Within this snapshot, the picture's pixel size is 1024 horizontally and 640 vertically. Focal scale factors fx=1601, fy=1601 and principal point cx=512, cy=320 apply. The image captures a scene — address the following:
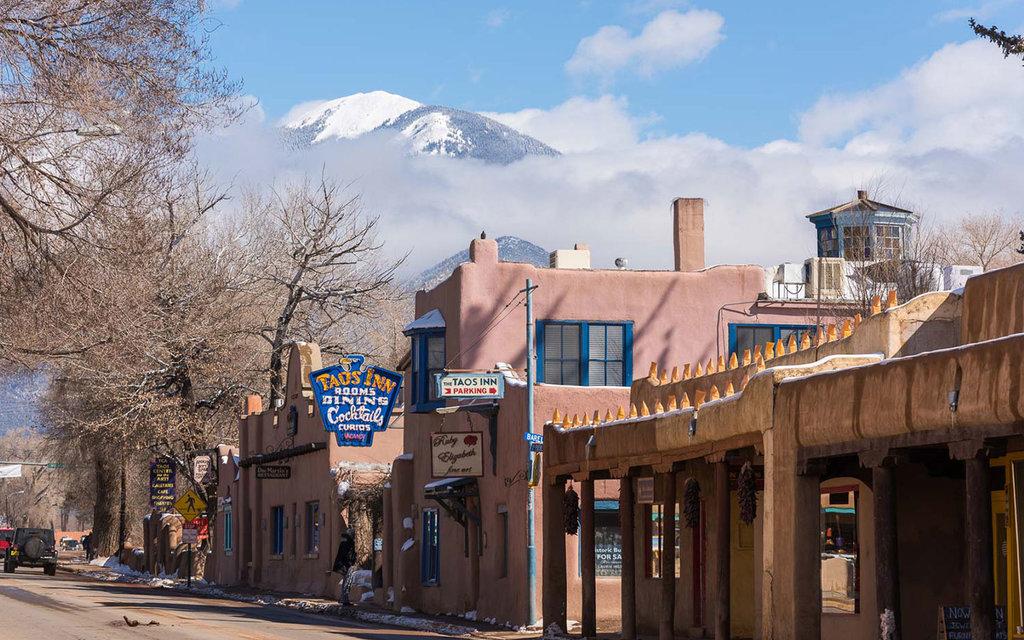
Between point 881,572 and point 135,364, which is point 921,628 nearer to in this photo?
point 881,572

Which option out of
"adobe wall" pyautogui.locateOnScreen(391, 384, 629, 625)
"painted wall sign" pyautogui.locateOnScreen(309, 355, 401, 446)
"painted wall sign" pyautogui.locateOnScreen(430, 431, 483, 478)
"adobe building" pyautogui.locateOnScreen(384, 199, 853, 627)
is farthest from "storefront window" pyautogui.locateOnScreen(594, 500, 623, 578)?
"painted wall sign" pyautogui.locateOnScreen(309, 355, 401, 446)

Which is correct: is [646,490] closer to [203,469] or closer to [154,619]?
[154,619]

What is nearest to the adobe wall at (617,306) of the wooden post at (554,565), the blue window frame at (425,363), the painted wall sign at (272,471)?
the blue window frame at (425,363)

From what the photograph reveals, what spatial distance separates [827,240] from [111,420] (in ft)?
103

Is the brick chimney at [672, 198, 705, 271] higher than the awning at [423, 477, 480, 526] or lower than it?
higher

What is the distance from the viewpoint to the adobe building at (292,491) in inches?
1672

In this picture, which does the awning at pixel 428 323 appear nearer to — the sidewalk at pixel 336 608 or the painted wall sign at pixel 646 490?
the sidewalk at pixel 336 608

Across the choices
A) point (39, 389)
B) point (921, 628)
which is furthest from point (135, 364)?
point (39, 389)

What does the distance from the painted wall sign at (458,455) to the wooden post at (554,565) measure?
5238 millimetres

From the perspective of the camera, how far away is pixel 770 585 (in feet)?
61.5

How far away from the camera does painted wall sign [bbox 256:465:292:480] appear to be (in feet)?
148

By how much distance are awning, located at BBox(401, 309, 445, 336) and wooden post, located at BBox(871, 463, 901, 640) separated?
20400 mm

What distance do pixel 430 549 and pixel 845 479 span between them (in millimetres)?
17053

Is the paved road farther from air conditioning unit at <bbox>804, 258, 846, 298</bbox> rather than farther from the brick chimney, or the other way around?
air conditioning unit at <bbox>804, 258, 846, 298</bbox>
